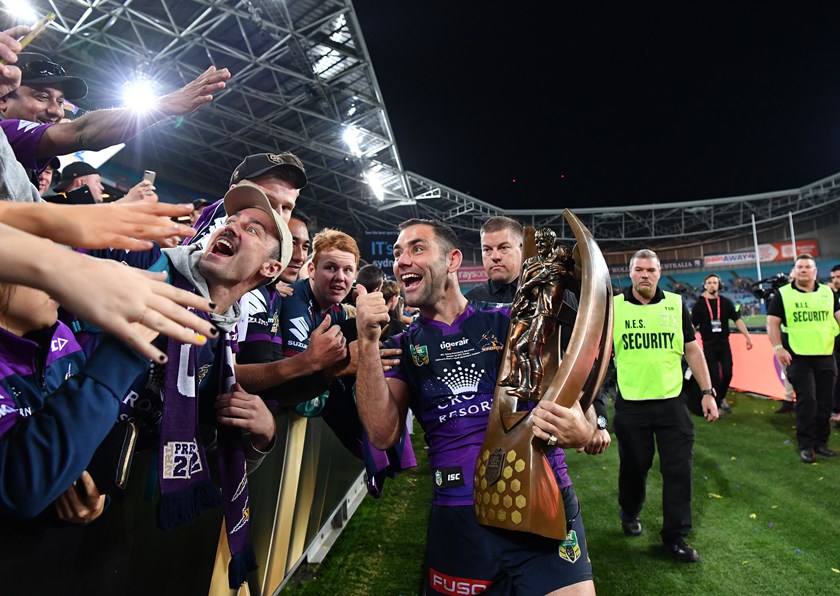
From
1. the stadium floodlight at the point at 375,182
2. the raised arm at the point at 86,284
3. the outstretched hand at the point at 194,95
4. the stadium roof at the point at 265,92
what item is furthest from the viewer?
the stadium floodlight at the point at 375,182

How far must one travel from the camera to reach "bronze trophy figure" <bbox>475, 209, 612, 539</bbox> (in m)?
1.55

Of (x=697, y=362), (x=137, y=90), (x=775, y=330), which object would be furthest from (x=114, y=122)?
(x=137, y=90)

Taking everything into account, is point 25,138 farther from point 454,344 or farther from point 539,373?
point 539,373

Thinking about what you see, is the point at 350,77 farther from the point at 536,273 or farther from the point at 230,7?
the point at 536,273

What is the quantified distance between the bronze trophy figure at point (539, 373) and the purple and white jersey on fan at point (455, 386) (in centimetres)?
16

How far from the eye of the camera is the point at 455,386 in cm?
Result: 200

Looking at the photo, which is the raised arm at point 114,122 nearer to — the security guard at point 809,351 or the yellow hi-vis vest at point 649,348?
the yellow hi-vis vest at point 649,348

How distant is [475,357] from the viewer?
2.04m

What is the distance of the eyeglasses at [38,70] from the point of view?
239cm

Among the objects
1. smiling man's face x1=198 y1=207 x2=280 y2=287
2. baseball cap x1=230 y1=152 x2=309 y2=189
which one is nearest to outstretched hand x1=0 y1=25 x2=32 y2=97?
baseball cap x1=230 y1=152 x2=309 y2=189

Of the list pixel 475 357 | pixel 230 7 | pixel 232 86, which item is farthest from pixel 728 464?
pixel 232 86

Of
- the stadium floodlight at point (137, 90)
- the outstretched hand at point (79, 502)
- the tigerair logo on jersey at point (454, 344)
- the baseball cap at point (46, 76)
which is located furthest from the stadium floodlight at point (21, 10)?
the outstretched hand at point (79, 502)

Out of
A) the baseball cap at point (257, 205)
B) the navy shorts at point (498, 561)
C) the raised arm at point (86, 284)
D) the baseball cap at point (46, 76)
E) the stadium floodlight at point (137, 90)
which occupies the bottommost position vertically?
the navy shorts at point (498, 561)

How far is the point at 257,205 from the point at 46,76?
175cm
